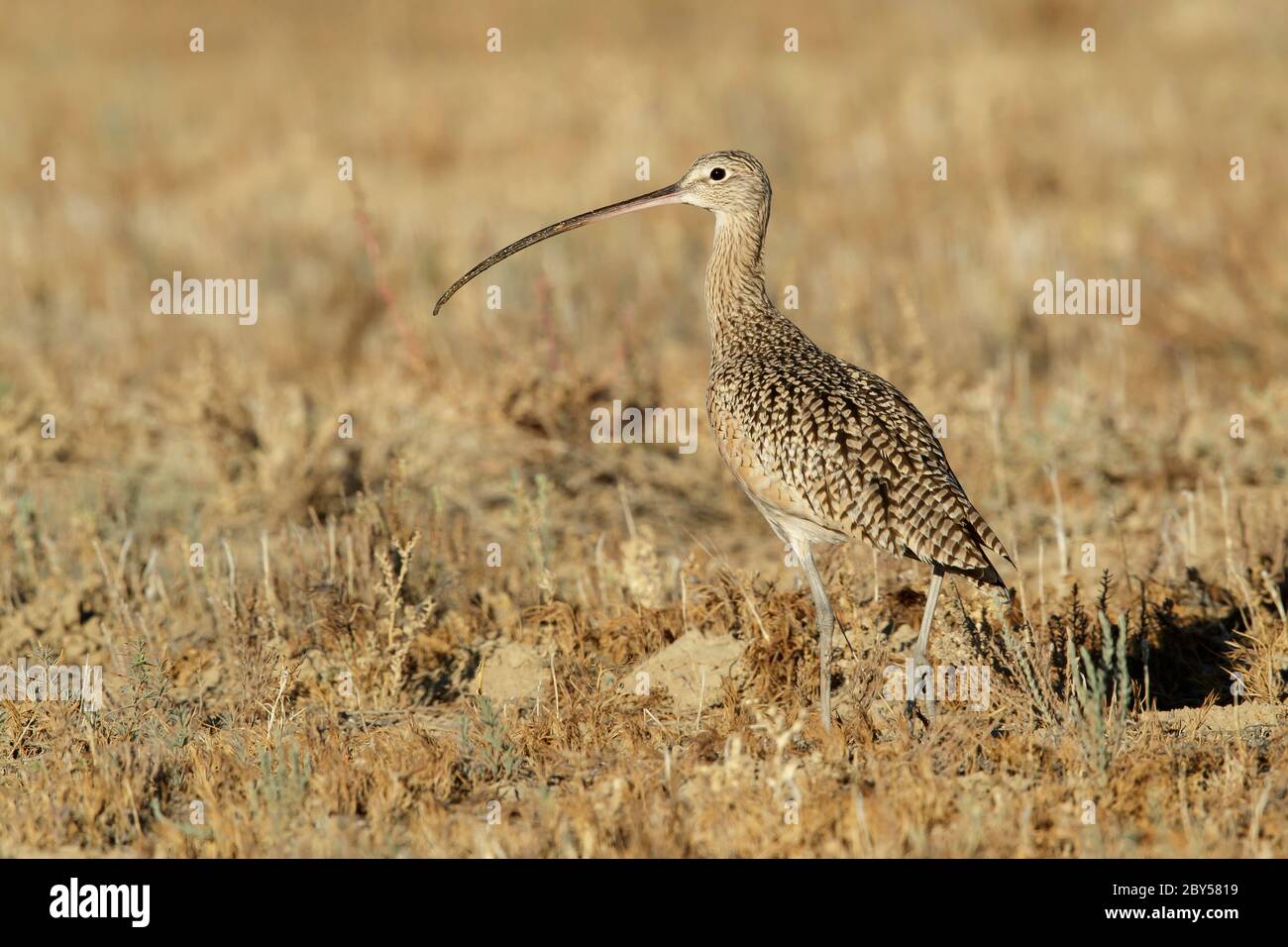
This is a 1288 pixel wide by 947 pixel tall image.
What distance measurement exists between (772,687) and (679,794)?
1094 mm

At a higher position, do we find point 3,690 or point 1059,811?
point 3,690

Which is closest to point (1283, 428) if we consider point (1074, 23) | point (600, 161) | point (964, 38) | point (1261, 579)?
point (1261, 579)

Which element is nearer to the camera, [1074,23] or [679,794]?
[679,794]

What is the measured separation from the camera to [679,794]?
4.74 metres

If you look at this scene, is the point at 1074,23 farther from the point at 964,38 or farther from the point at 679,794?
the point at 679,794

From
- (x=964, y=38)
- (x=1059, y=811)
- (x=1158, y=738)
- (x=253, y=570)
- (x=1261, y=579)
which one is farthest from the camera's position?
(x=964, y=38)

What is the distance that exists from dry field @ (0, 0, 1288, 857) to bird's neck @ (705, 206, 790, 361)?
0.97 m

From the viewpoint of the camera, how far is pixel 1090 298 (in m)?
10.7

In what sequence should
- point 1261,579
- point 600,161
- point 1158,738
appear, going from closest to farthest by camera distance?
point 1158,738
point 1261,579
point 600,161

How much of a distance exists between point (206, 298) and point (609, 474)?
189 inches

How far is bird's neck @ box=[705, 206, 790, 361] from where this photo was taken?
6.27 m
